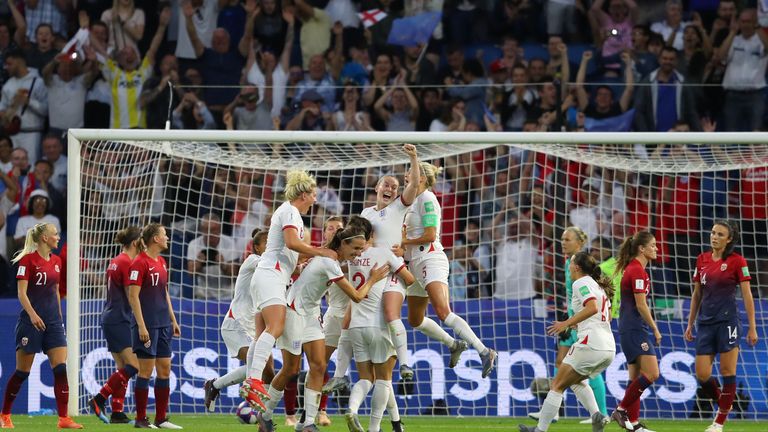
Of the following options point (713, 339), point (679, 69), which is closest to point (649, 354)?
point (713, 339)

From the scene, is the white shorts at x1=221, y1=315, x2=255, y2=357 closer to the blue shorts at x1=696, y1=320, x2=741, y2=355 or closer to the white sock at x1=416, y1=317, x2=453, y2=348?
the white sock at x1=416, y1=317, x2=453, y2=348

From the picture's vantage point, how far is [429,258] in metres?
11.8

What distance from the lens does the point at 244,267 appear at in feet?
40.8

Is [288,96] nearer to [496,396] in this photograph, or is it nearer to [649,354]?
[496,396]

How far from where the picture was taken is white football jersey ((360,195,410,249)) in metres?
11.3

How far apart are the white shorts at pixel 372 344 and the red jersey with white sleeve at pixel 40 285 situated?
11.6ft

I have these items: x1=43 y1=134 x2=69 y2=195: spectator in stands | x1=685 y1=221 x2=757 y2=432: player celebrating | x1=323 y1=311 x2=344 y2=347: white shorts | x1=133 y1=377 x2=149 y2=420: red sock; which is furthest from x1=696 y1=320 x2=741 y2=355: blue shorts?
x1=43 y1=134 x2=69 y2=195: spectator in stands

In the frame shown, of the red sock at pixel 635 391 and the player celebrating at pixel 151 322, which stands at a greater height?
the player celebrating at pixel 151 322

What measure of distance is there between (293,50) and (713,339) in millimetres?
8878

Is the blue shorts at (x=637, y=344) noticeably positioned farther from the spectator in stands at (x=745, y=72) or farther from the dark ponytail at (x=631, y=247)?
the spectator in stands at (x=745, y=72)

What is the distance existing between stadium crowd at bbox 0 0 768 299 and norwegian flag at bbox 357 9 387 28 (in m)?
0.04

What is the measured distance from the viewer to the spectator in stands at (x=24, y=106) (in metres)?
18.5

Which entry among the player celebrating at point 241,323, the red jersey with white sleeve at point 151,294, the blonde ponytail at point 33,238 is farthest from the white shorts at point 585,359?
the blonde ponytail at point 33,238

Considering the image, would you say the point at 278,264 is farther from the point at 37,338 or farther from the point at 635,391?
the point at 635,391
